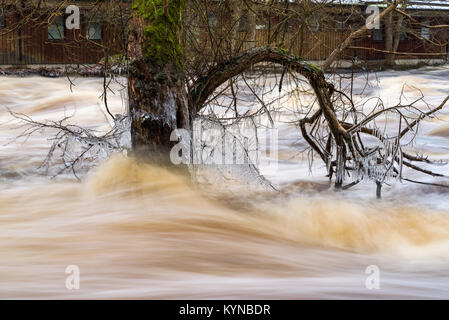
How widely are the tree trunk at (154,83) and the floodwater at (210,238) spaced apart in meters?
0.34

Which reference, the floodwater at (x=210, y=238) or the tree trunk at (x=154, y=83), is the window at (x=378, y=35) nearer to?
the floodwater at (x=210, y=238)

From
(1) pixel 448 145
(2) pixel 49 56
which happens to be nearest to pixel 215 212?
(1) pixel 448 145

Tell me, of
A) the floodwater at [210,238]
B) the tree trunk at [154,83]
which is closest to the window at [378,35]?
the floodwater at [210,238]

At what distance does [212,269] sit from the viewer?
568 cm

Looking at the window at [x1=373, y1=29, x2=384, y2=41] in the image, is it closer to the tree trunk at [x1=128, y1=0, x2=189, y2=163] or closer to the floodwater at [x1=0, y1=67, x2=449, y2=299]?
the floodwater at [x1=0, y1=67, x2=449, y2=299]

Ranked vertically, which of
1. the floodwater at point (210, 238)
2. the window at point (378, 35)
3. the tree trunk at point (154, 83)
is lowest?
the floodwater at point (210, 238)

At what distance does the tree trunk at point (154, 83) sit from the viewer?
23.6 ft

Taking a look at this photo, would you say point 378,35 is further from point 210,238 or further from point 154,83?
point 210,238

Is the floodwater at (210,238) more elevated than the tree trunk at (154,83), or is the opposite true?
the tree trunk at (154,83)

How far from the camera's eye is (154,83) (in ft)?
23.7

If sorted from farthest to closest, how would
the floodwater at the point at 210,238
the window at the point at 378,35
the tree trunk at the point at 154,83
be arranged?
the window at the point at 378,35 → the tree trunk at the point at 154,83 → the floodwater at the point at 210,238

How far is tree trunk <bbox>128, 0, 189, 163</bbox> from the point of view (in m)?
7.21
